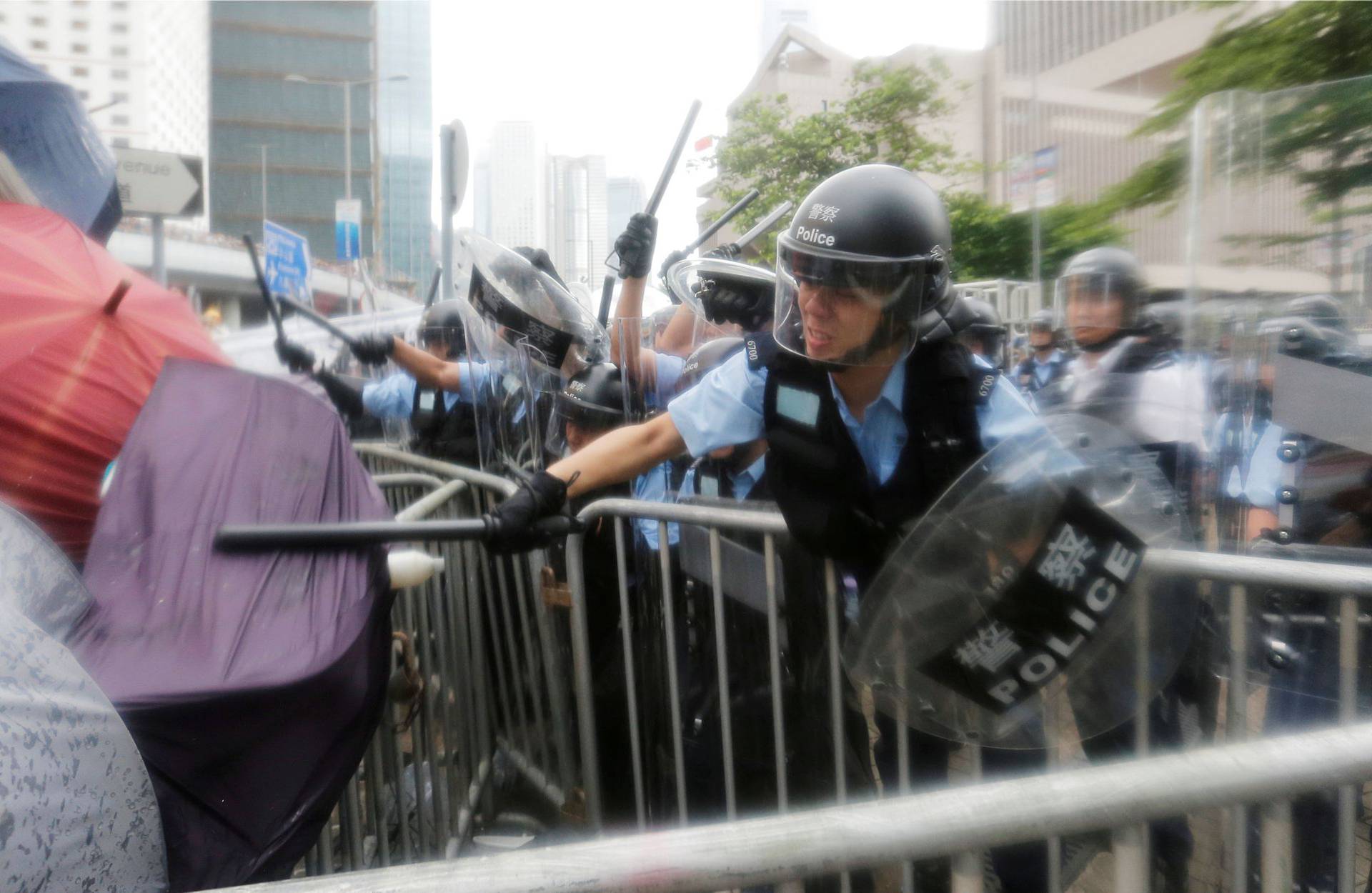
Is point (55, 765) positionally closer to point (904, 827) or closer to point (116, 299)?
point (904, 827)

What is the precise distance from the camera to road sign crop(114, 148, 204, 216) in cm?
606

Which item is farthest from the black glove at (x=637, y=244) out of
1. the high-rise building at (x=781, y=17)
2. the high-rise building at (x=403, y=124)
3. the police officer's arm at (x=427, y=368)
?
the high-rise building at (x=403, y=124)

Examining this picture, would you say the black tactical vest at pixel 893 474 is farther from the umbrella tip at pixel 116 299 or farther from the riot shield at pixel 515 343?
the umbrella tip at pixel 116 299

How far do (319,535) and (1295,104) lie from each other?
5.78 ft

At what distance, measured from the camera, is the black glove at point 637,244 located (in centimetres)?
327

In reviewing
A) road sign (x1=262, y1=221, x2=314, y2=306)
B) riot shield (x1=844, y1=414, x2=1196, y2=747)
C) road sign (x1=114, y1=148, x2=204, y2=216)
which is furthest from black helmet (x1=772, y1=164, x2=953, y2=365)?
road sign (x1=262, y1=221, x2=314, y2=306)

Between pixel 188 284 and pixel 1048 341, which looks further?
pixel 188 284

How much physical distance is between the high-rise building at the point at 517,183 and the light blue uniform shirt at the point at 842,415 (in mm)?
3307

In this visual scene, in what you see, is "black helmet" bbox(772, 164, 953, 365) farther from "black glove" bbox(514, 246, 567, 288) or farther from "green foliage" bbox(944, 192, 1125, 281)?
"green foliage" bbox(944, 192, 1125, 281)

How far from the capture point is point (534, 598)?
2.63 metres

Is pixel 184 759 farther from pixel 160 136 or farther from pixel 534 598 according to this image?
pixel 160 136

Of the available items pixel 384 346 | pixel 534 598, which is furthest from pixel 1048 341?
pixel 534 598

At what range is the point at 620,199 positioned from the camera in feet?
20.6

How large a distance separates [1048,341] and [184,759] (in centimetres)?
668
